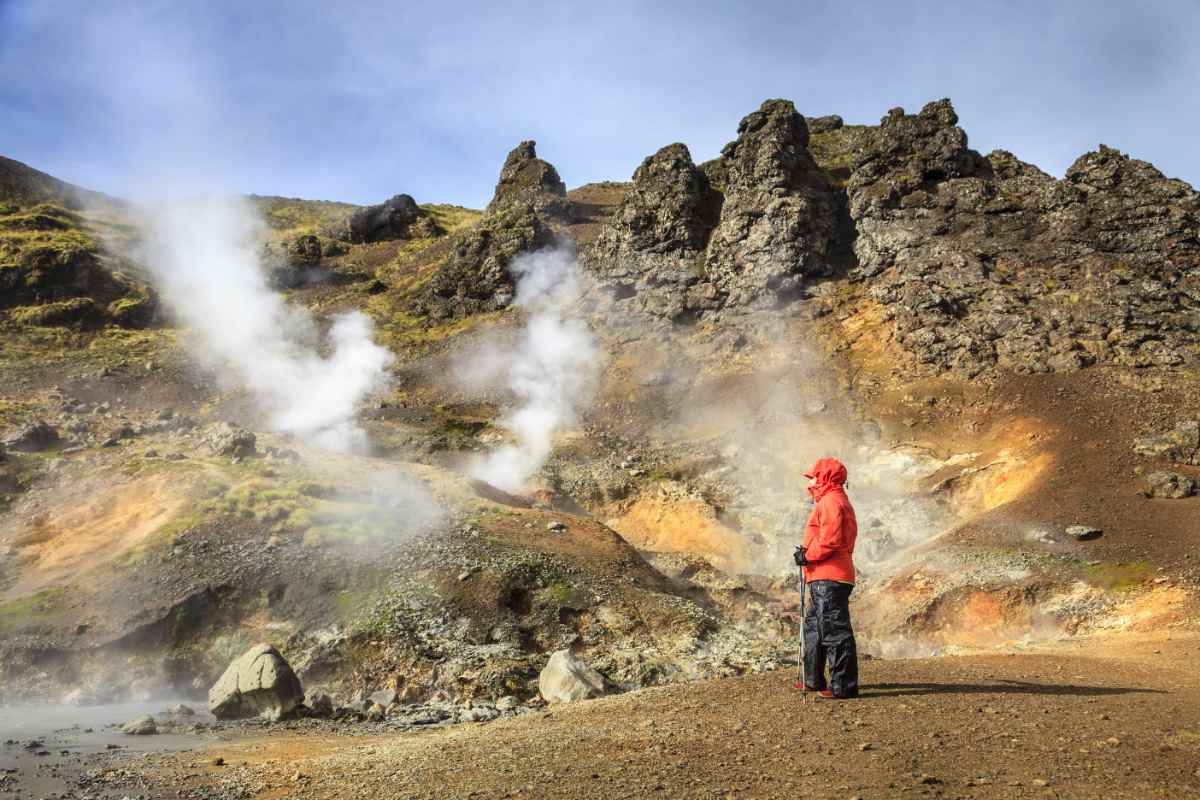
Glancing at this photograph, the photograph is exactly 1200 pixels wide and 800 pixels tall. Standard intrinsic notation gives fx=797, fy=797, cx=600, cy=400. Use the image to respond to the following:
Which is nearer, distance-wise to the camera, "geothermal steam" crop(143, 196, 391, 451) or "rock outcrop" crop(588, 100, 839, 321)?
"geothermal steam" crop(143, 196, 391, 451)

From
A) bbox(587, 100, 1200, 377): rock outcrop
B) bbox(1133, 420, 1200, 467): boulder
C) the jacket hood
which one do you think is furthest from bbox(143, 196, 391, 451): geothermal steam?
bbox(1133, 420, 1200, 467): boulder

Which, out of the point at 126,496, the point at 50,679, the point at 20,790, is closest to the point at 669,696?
the point at 20,790

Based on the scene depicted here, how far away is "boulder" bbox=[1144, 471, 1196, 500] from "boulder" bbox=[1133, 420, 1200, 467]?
143cm

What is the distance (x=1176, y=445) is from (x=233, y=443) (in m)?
31.1

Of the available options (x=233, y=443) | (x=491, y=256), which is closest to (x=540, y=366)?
(x=491, y=256)

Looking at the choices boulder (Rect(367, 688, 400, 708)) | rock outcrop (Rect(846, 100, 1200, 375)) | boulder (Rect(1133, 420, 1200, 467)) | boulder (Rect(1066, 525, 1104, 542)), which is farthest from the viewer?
rock outcrop (Rect(846, 100, 1200, 375))

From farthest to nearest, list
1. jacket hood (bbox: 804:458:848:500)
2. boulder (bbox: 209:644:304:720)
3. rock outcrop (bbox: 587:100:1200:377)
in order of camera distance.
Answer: rock outcrop (bbox: 587:100:1200:377) < boulder (bbox: 209:644:304:720) < jacket hood (bbox: 804:458:848:500)

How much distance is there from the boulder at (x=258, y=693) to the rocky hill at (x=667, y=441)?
87.6 inches

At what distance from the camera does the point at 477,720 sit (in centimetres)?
1308

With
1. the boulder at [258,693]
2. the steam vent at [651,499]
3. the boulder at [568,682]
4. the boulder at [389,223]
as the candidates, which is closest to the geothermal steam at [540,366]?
the steam vent at [651,499]

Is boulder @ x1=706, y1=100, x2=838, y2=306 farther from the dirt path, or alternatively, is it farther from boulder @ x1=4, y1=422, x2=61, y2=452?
the dirt path

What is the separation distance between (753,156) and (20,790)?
4846 centimetres

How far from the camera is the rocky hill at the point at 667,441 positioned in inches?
725

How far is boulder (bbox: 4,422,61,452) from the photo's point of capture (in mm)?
28608
